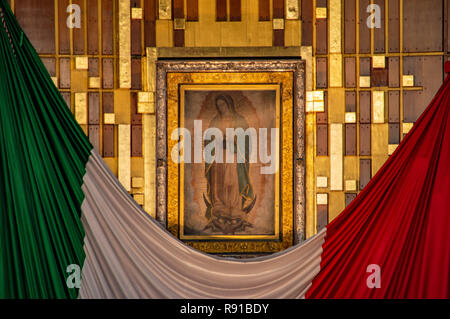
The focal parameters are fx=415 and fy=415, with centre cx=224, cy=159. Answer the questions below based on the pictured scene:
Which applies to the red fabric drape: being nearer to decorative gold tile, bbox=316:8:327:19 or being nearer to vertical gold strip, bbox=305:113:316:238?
vertical gold strip, bbox=305:113:316:238

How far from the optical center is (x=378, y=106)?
3.47 metres

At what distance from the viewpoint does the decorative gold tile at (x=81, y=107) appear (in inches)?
137

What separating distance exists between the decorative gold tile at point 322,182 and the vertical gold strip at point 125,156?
1.58 metres

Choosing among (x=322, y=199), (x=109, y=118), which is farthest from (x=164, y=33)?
(x=322, y=199)

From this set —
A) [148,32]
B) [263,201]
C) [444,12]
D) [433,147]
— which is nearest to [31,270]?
[263,201]

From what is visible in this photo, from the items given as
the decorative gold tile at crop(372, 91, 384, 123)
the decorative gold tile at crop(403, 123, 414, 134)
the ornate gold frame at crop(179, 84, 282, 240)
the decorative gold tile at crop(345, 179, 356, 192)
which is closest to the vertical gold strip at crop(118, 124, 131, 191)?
the ornate gold frame at crop(179, 84, 282, 240)

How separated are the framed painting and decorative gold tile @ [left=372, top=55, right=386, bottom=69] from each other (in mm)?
605

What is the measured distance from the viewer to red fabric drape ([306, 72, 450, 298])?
2.99 metres

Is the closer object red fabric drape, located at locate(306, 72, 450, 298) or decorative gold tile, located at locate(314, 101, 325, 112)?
red fabric drape, located at locate(306, 72, 450, 298)

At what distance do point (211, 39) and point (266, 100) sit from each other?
0.69 m

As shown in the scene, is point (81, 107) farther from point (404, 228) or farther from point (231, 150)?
point (404, 228)

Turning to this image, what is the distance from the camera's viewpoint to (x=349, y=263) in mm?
3107

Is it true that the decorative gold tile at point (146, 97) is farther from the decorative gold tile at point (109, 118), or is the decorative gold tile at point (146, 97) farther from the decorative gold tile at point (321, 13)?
the decorative gold tile at point (321, 13)

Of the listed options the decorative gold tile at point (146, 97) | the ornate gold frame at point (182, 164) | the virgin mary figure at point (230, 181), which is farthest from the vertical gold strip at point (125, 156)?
the virgin mary figure at point (230, 181)
